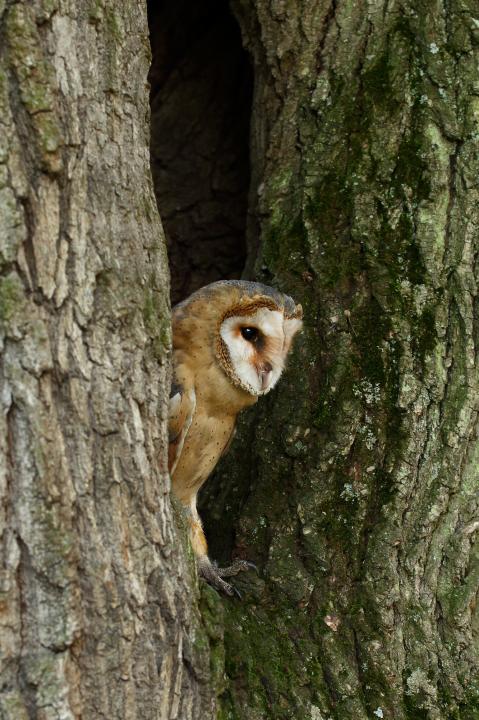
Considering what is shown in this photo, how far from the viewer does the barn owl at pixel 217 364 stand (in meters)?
2.80

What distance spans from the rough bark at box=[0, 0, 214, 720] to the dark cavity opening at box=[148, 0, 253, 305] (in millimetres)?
2148

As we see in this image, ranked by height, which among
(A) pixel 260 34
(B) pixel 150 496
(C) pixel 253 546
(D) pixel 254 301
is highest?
(A) pixel 260 34

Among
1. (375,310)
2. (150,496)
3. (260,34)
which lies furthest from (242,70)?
(150,496)

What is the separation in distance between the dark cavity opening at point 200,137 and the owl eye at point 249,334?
151 cm

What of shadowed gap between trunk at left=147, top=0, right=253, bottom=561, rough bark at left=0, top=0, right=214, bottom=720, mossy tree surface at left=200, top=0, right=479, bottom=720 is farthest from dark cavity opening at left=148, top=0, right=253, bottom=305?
rough bark at left=0, top=0, right=214, bottom=720

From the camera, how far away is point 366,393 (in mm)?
2910

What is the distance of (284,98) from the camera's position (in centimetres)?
331

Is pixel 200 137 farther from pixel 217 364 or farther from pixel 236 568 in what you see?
pixel 236 568

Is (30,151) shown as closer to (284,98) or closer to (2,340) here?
(2,340)

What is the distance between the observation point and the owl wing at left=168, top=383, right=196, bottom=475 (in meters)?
2.79

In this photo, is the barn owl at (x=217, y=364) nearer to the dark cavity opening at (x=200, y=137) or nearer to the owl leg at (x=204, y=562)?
the owl leg at (x=204, y=562)

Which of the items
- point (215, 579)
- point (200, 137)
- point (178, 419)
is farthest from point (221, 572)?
point (200, 137)

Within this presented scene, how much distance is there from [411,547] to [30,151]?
5.66ft

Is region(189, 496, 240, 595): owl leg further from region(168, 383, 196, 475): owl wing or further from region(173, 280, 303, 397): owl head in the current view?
region(173, 280, 303, 397): owl head
